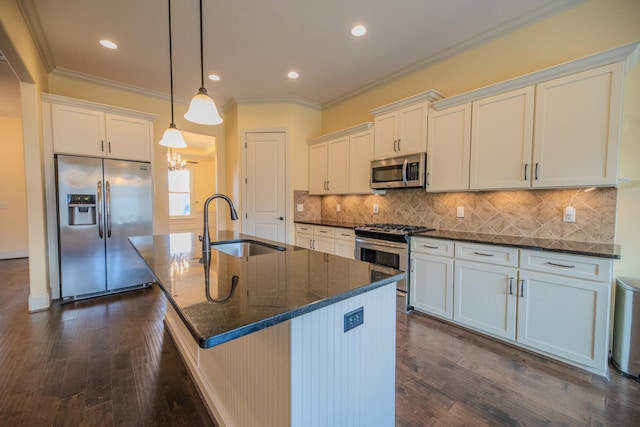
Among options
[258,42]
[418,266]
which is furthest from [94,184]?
[418,266]

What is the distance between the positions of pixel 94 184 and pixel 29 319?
1.59 meters

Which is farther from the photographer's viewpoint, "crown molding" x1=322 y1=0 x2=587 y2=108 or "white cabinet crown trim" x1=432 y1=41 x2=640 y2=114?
"crown molding" x1=322 y1=0 x2=587 y2=108

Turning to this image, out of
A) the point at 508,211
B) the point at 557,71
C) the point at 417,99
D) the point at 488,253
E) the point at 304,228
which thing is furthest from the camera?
the point at 304,228

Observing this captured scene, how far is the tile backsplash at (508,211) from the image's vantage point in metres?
2.22

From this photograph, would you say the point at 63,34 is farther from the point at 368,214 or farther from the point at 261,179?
the point at 368,214

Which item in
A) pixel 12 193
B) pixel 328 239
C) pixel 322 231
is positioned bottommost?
pixel 328 239

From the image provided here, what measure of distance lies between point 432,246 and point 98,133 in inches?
169

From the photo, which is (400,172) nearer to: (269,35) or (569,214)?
(569,214)

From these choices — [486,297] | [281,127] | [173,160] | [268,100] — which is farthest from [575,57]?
[173,160]

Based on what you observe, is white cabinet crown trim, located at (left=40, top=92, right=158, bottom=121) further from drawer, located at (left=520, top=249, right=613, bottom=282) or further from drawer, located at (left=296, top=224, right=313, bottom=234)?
drawer, located at (left=520, top=249, right=613, bottom=282)

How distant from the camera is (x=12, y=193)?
18.1ft

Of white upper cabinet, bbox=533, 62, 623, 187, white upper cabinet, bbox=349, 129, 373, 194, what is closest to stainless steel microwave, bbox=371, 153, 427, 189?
white upper cabinet, bbox=349, 129, 373, 194

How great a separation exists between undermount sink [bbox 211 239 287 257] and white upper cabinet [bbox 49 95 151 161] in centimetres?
252

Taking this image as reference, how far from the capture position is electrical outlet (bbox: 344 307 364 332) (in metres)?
1.08
